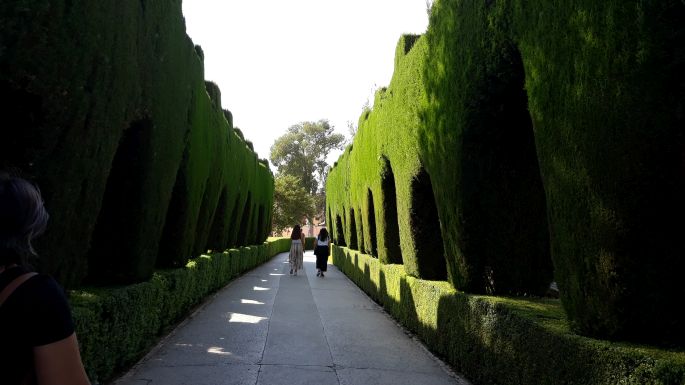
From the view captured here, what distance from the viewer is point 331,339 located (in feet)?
24.7

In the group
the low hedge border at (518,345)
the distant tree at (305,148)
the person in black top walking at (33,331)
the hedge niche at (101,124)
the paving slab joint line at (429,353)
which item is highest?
the distant tree at (305,148)

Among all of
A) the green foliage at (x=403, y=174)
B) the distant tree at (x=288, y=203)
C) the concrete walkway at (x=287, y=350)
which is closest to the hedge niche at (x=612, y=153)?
the concrete walkway at (x=287, y=350)

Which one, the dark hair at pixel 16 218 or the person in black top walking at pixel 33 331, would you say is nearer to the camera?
the person in black top walking at pixel 33 331

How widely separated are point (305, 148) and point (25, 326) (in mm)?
63486

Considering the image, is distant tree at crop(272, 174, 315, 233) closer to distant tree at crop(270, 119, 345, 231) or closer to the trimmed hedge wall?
distant tree at crop(270, 119, 345, 231)

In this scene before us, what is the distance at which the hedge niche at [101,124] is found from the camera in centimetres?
342

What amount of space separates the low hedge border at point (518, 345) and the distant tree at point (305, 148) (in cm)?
5575

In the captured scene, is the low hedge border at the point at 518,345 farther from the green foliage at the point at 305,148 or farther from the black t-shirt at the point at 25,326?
the green foliage at the point at 305,148

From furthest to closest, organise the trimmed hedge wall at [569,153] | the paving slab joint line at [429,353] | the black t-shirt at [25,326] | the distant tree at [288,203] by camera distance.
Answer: the distant tree at [288,203] < the paving slab joint line at [429,353] < the trimmed hedge wall at [569,153] < the black t-shirt at [25,326]

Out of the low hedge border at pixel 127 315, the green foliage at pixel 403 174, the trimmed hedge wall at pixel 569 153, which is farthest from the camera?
the green foliage at pixel 403 174

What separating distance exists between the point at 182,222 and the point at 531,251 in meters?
6.13

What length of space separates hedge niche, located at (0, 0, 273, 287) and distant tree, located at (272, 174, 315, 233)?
43.0 m

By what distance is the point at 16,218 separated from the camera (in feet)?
4.90

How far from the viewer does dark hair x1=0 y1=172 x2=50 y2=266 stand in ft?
4.84
